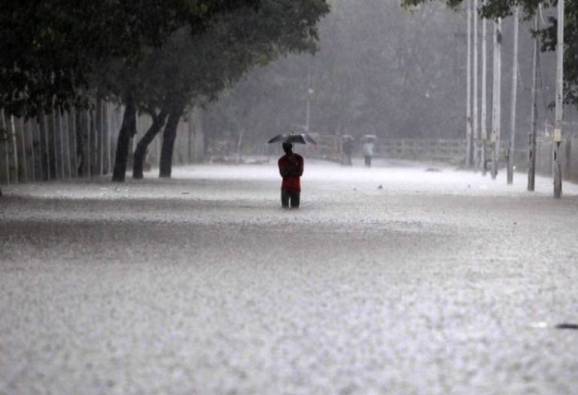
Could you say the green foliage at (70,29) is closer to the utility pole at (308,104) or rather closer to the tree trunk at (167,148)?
the tree trunk at (167,148)

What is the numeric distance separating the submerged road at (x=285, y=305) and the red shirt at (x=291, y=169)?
295cm

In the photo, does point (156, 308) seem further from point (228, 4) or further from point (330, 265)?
point (228, 4)

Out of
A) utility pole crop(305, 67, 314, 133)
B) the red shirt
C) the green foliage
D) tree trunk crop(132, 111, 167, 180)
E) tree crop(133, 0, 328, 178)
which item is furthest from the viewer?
utility pole crop(305, 67, 314, 133)

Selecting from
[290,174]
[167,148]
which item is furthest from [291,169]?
[167,148]

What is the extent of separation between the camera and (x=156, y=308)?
1170 centimetres

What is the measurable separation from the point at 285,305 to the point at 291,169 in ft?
54.7

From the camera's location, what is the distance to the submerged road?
840 cm

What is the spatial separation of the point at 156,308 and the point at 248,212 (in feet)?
52.3

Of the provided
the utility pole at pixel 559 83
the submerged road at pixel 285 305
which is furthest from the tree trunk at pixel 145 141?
the submerged road at pixel 285 305

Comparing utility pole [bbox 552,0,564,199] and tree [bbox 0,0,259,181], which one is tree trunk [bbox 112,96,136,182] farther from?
tree [bbox 0,0,259,181]

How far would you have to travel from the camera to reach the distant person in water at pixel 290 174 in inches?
1117

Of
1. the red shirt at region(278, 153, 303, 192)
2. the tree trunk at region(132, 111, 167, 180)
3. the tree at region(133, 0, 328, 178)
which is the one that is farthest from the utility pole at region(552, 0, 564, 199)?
the tree trunk at region(132, 111, 167, 180)

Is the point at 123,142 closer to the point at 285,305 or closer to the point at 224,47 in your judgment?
the point at 224,47

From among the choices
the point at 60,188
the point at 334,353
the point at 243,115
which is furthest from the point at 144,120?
the point at 334,353
